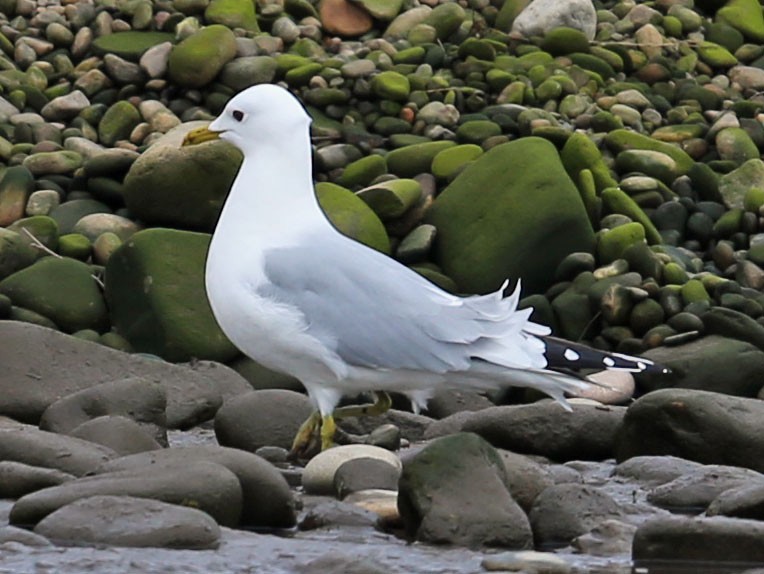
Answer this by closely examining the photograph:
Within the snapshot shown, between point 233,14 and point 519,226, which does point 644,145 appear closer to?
point 519,226

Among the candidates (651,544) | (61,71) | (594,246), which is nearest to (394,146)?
(594,246)

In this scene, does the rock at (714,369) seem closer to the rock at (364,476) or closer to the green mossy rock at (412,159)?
the green mossy rock at (412,159)

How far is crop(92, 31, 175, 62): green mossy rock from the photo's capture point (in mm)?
13086

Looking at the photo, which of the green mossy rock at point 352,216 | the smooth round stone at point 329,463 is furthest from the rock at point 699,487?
the green mossy rock at point 352,216

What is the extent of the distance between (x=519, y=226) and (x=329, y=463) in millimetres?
4315

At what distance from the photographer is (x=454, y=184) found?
37.5 feet

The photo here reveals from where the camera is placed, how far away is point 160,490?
19.8 ft

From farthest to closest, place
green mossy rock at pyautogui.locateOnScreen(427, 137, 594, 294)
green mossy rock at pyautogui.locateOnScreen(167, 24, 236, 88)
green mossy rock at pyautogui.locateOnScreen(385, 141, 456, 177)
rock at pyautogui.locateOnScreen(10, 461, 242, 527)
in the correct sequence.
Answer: green mossy rock at pyautogui.locateOnScreen(167, 24, 236, 88), green mossy rock at pyautogui.locateOnScreen(385, 141, 456, 177), green mossy rock at pyautogui.locateOnScreen(427, 137, 594, 294), rock at pyautogui.locateOnScreen(10, 461, 242, 527)

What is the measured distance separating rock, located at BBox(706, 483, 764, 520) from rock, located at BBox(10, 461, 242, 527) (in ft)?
5.37

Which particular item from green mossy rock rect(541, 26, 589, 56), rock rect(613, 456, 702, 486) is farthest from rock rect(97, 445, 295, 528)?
green mossy rock rect(541, 26, 589, 56)

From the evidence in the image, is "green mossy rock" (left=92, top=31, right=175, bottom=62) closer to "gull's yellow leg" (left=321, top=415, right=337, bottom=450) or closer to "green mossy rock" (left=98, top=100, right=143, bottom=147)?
"green mossy rock" (left=98, top=100, right=143, bottom=147)

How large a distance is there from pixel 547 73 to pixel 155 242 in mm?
3958

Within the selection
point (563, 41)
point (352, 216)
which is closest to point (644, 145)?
point (563, 41)

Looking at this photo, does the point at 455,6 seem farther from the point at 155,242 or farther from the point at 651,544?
the point at 651,544
